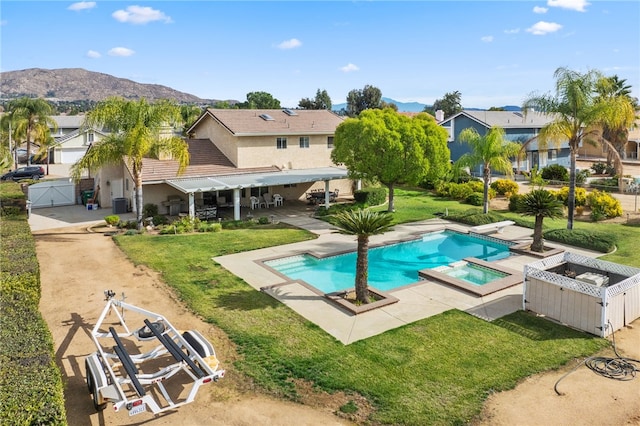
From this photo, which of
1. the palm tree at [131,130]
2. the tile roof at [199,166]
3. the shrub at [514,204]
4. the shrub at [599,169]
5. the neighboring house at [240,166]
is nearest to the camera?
the palm tree at [131,130]

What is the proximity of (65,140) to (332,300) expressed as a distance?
177ft

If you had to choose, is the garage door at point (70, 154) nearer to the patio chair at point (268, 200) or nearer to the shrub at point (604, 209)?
the patio chair at point (268, 200)

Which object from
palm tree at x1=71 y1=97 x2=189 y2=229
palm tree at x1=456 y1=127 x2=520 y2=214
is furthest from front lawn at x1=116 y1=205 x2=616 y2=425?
palm tree at x1=456 y1=127 x2=520 y2=214

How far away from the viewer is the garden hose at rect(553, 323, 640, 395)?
11412mm

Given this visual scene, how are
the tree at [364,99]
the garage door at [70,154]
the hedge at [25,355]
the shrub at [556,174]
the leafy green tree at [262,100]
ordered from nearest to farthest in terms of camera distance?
the hedge at [25,355] → the shrub at [556,174] → the garage door at [70,154] → the tree at [364,99] → the leafy green tree at [262,100]

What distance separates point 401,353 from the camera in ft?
40.7

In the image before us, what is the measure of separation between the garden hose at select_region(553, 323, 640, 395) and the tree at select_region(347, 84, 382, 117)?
9169 cm

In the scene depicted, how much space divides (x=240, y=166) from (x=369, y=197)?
9.39 m

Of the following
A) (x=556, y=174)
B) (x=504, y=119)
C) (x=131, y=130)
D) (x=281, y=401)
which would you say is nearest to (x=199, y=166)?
(x=131, y=130)

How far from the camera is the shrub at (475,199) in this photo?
34844mm

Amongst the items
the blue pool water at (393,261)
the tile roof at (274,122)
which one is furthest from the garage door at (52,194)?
the blue pool water at (393,261)

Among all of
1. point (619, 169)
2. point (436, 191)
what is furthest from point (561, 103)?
point (436, 191)

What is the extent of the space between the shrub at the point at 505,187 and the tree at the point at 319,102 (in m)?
73.4

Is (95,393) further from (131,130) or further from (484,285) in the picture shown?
(131,130)
